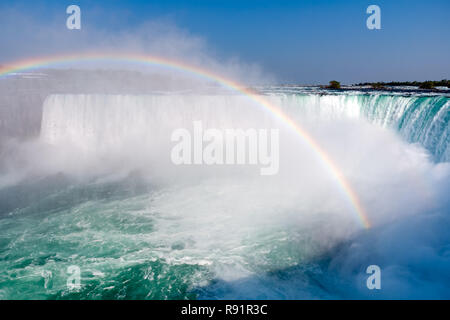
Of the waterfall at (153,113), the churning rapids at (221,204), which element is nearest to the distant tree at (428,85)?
the waterfall at (153,113)

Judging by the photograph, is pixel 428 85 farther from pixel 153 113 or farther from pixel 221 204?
pixel 221 204

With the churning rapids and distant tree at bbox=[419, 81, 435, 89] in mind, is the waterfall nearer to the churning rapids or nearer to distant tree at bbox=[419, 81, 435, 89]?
the churning rapids

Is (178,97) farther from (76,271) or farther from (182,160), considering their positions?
(76,271)

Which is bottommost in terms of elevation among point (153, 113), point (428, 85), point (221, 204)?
point (221, 204)

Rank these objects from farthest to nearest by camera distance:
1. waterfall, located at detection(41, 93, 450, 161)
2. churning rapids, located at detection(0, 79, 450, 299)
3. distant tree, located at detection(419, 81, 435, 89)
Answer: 1. distant tree, located at detection(419, 81, 435, 89)
2. waterfall, located at detection(41, 93, 450, 161)
3. churning rapids, located at detection(0, 79, 450, 299)

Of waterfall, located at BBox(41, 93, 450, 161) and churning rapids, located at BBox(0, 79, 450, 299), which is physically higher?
waterfall, located at BBox(41, 93, 450, 161)

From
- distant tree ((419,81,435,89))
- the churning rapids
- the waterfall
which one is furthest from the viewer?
distant tree ((419,81,435,89))

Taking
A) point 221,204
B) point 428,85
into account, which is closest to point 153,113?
point 221,204

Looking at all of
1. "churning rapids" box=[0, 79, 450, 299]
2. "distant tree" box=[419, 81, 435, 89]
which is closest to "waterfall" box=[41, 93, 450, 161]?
"churning rapids" box=[0, 79, 450, 299]
